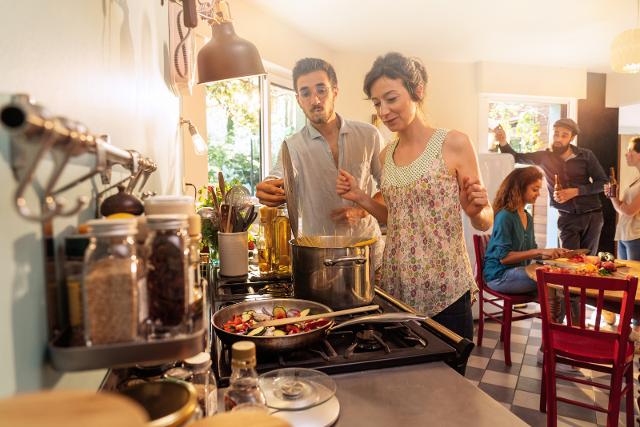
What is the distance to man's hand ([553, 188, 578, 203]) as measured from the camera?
4699mm

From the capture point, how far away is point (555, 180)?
4883 mm

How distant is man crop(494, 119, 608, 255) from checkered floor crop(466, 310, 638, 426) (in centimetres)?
148

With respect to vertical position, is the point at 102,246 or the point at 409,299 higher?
the point at 102,246

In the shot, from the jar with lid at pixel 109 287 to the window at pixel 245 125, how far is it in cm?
323

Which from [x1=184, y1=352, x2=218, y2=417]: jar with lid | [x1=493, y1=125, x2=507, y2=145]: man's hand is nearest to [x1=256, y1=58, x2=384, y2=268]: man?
[x1=184, y1=352, x2=218, y2=417]: jar with lid

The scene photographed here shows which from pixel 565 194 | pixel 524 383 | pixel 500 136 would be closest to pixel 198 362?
pixel 524 383

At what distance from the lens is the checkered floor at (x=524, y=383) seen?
255 cm

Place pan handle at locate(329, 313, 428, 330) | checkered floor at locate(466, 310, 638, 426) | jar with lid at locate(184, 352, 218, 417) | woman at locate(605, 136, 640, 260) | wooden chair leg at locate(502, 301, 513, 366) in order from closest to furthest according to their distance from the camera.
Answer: jar with lid at locate(184, 352, 218, 417)
pan handle at locate(329, 313, 428, 330)
checkered floor at locate(466, 310, 638, 426)
wooden chair leg at locate(502, 301, 513, 366)
woman at locate(605, 136, 640, 260)

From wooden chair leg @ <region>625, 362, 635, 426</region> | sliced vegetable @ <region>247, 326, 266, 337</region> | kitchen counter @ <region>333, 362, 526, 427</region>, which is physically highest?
sliced vegetable @ <region>247, 326, 266, 337</region>

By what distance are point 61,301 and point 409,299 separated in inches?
51.7

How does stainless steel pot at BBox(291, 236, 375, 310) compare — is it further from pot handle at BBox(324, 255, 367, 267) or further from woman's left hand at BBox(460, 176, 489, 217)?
woman's left hand at BBox(460, 176, 489, 217)

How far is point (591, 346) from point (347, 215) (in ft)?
4.72

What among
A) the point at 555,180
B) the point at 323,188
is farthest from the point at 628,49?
the point at 323,188

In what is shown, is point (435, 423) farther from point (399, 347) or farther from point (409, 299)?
point (409, 299)
